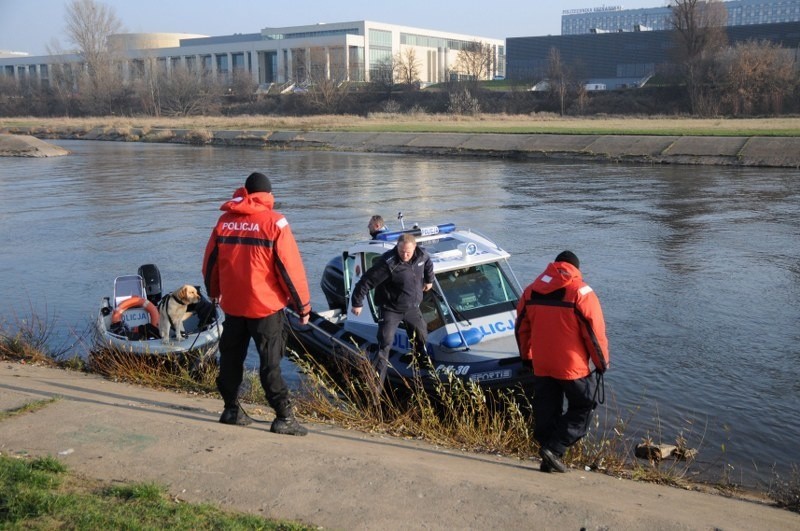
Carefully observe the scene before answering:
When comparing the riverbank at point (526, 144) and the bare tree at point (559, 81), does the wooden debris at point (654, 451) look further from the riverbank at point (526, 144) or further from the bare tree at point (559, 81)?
the bare tree at point (559, 81)

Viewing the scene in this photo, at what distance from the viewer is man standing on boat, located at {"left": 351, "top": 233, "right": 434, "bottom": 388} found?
862 centimetres

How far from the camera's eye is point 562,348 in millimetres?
6211

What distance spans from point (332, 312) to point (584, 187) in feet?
78.1

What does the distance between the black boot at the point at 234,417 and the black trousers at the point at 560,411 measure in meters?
2.48

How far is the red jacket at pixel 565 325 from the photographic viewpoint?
241 inches

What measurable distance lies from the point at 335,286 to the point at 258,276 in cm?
571

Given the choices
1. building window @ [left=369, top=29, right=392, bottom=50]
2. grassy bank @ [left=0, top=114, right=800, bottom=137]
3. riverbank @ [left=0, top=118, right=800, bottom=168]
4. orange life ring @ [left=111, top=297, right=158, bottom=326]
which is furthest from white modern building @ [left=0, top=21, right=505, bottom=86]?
orange life ring @ [left=111, top=297, right=158, bottom=326]

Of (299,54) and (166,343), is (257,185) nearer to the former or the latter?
(166,343)

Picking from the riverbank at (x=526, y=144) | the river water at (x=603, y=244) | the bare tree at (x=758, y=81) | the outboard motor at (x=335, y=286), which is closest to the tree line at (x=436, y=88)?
the bare tree at (x=758, y=81)

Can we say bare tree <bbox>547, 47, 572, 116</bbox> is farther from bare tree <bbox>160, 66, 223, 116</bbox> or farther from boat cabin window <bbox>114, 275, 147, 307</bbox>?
boat cabin window <bbox>114, 275, 147, 307</bbox>

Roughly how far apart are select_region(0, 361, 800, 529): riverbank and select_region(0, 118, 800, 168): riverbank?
36994 millimetres

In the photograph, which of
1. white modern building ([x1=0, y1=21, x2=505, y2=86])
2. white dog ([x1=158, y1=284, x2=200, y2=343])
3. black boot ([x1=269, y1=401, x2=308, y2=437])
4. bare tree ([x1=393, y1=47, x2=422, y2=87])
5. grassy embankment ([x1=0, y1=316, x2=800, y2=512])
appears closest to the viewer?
black boot ([x1=269, y1=401, x2=308, y2=437])

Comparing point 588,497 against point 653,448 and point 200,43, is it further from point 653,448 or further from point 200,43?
point 200,43

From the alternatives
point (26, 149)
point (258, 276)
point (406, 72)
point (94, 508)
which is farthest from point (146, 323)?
point (406, 72)
